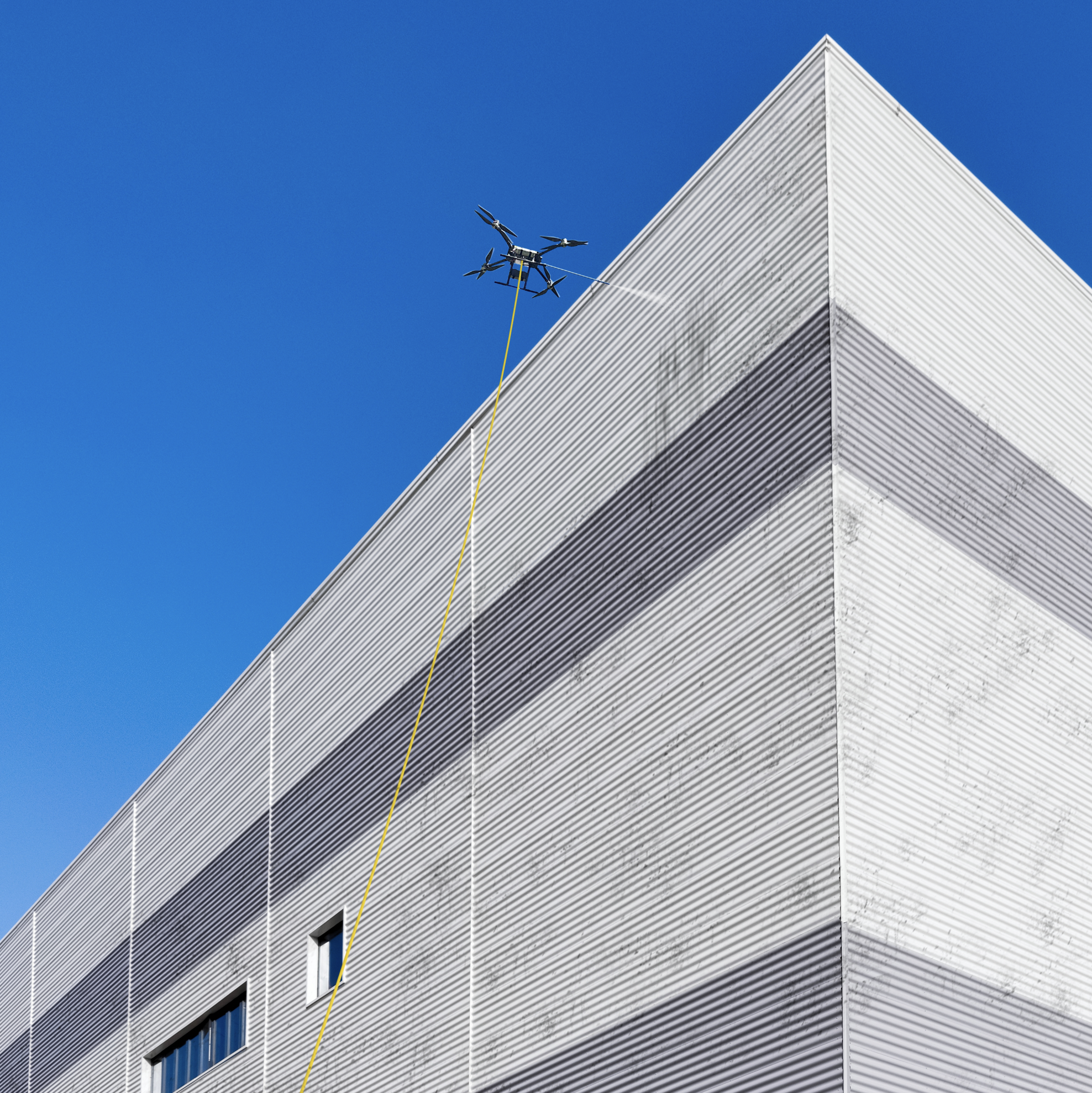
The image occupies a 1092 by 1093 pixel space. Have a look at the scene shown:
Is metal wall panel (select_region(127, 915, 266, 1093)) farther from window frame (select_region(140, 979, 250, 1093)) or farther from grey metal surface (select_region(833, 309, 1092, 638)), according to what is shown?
grey metal surface (select_region(833, 309, 1092, 638))

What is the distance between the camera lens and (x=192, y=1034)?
109 ft

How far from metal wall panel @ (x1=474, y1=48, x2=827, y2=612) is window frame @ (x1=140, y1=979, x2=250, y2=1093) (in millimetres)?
10915

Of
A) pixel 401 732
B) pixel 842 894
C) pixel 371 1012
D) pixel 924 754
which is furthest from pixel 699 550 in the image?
pixel 371 1012

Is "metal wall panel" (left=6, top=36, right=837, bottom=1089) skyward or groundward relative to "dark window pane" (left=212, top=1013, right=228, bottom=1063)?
skyward

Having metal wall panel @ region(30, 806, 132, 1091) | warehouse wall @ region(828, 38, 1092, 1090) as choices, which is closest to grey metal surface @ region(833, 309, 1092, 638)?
warehouse wall @ region(828, 38, 1092, 1090)

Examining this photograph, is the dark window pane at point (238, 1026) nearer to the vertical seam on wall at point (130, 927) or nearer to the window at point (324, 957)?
the window at point (324, 957)

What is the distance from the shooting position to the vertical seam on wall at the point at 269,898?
29578mm

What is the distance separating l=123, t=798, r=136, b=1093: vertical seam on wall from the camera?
35500mm

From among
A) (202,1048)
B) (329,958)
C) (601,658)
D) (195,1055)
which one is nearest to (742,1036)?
(601,658)

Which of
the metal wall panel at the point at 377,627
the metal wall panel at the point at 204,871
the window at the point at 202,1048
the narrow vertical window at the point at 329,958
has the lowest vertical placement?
the window at the point at 202,1048

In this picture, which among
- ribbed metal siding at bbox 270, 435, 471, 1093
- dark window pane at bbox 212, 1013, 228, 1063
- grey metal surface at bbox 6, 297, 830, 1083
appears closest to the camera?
grey metal surface at bbox 6, 297, 830, 1083

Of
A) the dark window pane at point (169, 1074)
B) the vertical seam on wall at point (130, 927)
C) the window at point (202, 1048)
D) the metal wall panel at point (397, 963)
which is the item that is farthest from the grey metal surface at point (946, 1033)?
the vertical seam on wall at point (130, 927)

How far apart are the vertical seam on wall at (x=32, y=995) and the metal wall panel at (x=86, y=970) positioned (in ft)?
0.62

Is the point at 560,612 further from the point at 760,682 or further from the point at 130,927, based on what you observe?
the point at 130,927
